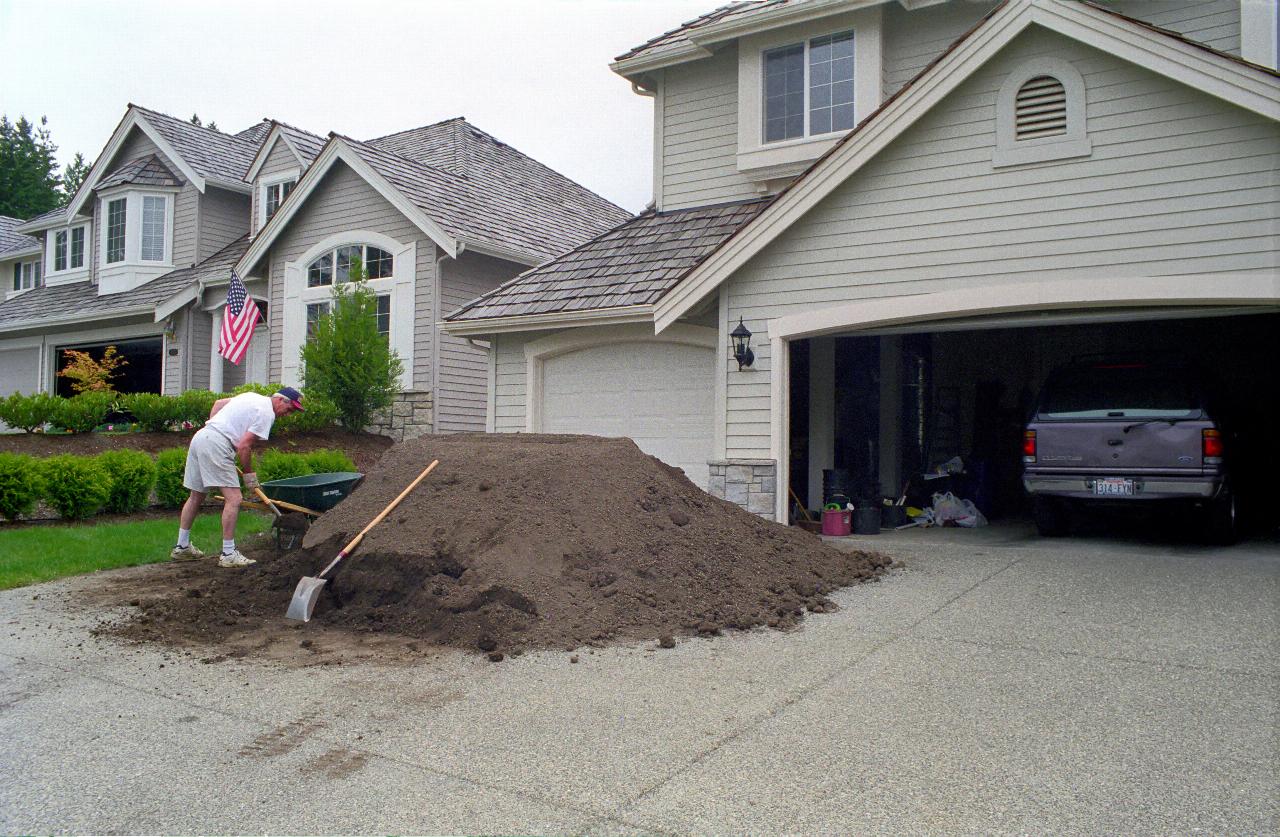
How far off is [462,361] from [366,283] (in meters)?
2.43

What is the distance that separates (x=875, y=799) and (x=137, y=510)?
10.7m

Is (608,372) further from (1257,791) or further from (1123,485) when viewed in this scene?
(1257,791)

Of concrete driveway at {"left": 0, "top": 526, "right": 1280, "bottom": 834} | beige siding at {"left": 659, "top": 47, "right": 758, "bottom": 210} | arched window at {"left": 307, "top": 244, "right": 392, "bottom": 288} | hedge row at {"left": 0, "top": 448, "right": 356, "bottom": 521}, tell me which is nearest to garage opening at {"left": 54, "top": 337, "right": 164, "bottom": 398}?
arched window at {"left": 307, "top": 244, "right": 392, "bottom": 288}

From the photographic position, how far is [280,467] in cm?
1184

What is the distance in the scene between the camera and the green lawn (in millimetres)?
8336

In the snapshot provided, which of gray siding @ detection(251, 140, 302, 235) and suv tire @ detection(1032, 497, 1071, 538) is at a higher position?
gray siding @ detection(251, 140, 302, 235)

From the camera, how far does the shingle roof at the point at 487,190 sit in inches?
671

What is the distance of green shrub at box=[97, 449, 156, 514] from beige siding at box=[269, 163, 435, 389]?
5953mm

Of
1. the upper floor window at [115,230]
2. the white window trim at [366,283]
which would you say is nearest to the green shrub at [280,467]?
the white window trim at [366,283]

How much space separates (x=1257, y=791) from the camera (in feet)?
11.7

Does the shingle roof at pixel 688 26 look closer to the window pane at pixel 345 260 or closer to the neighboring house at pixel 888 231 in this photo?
the neighboring house at pixel 888 231

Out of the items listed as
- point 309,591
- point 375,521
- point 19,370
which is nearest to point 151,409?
point 375,521

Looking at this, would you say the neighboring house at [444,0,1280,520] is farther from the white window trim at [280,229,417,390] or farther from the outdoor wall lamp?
the white window trim at [280,229,417,390]

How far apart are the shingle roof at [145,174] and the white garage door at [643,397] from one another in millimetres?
15007
